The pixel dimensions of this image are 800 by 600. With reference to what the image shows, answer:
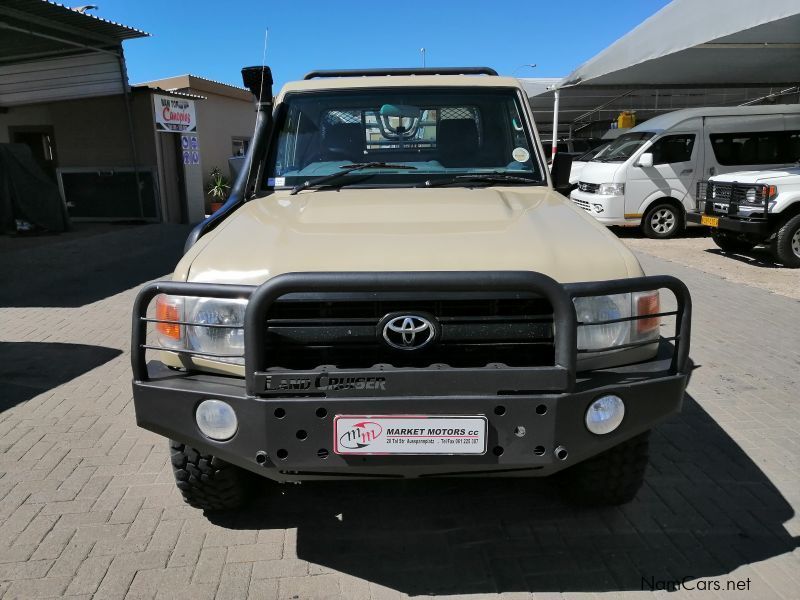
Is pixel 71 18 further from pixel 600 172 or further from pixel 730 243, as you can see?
pixel 730 243

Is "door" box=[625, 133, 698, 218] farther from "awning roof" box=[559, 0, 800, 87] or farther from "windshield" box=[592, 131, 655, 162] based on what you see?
"awning roof" box=[559, 0, 800, 87]

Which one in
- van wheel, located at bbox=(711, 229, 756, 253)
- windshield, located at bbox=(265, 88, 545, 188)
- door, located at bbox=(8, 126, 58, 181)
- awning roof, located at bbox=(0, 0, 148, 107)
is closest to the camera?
windshield, located at bbox=(265, 88, 545, 188)

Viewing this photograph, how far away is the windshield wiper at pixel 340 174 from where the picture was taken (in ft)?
11.5

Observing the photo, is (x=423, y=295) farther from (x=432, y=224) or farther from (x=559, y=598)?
(x=559, y=598)

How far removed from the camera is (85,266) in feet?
34.0

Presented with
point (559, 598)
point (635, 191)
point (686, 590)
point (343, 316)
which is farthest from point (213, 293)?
point (635, 191)

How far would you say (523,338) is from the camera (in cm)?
242

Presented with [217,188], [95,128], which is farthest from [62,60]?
[217,188]

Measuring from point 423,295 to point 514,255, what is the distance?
1.28 feet

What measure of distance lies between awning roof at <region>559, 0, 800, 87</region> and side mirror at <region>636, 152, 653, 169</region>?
241 cm

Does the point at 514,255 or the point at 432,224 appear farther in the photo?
the point at 432,224

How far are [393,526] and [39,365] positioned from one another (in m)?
3.94

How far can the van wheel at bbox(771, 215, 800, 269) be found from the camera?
920cm

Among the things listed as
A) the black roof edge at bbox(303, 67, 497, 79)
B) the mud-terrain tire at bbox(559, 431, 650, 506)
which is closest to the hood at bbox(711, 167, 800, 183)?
the black roof edge at bbox(303, 67, 497, 79)
